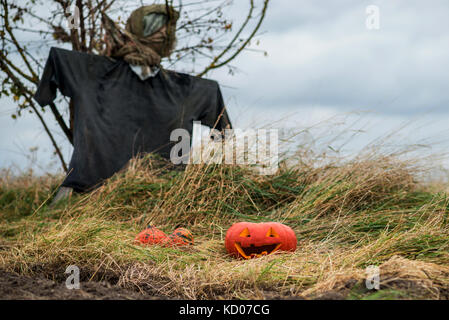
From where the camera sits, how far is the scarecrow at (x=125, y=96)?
4387 mm

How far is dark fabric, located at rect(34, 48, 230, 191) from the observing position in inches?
173

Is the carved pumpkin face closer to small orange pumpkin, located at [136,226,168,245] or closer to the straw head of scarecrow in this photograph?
small orange pumpkin, located at [136,226,168,245]

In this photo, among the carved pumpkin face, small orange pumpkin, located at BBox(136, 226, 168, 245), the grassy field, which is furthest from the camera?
small orange pumpkin, located at BBox(136, 226, 168, 245)

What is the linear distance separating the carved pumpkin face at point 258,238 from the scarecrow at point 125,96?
1.79 metres

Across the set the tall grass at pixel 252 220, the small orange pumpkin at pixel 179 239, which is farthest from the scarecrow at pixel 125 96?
the small orange pumpkin at pixel 179 239

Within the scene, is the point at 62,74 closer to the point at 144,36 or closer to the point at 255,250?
the point at 144,36

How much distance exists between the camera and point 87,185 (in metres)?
4.34

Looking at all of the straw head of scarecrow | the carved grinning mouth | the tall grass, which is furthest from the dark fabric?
the carved grinning mouth

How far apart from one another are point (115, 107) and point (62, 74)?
0.60m

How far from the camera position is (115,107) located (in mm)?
4609

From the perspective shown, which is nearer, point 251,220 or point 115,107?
point 251,220

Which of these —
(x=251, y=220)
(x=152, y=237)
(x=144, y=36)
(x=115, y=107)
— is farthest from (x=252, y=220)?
(x=144, y=36)

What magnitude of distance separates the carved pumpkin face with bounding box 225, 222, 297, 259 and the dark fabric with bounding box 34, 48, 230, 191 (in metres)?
1.97
